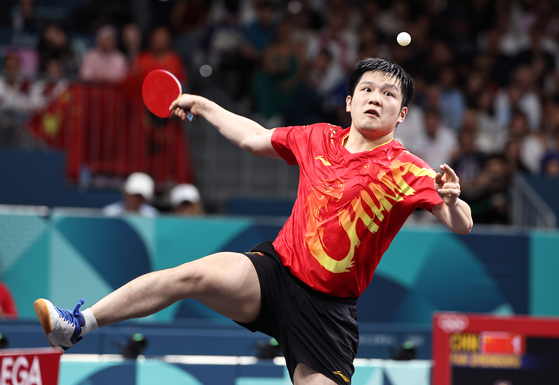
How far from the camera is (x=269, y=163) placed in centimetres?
910

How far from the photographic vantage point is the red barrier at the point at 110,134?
7.95 m

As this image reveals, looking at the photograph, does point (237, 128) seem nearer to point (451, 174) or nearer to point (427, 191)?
point (427, 191)

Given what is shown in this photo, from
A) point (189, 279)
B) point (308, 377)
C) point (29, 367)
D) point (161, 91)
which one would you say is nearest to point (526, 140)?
point (161, 91)

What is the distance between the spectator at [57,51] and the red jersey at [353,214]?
612cm

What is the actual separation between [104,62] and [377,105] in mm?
5957

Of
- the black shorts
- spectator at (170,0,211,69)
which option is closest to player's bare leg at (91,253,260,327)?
the black shorts

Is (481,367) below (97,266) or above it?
below

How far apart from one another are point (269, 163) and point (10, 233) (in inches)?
145

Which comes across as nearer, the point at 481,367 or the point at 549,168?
the point at 481,367

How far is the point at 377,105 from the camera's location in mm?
3432

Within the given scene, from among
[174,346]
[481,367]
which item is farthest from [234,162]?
[481,367]

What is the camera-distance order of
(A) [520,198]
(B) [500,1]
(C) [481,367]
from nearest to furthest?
(C) [481,367]
(A) [520,198]
(B) [500,1]

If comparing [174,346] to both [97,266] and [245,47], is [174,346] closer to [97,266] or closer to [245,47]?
[97,266]

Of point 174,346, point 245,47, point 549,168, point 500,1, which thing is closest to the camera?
point 174,346
